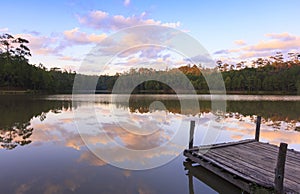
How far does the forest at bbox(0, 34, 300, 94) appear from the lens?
1918 inches

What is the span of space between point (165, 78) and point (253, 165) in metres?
41.7

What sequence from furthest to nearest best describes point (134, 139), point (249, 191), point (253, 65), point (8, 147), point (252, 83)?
point (253, 65) < point (252, 83) < point (134, 139) < point (8, 147) < point (249, 191)

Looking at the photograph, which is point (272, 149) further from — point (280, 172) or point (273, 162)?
point (280, 172)

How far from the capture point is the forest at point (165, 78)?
48.7 meters

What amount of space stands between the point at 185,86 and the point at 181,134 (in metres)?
48.7

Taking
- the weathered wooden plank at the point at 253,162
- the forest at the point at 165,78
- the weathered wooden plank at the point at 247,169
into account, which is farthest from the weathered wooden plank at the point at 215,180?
the forest at the point at 165,78

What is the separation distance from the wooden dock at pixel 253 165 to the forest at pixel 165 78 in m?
30.3

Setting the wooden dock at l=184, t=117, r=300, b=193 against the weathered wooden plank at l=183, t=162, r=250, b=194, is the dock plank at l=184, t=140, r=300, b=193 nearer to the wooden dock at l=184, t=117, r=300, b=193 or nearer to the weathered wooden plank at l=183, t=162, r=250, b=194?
the wooden dock at l=184, t=117, r=300, b=193

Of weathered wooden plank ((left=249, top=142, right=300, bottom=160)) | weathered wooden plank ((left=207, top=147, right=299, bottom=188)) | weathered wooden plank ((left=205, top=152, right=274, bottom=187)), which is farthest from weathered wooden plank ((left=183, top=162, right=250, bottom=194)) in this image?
weathered wooden plank ((left=249, top=142, right=300, bottom=160))

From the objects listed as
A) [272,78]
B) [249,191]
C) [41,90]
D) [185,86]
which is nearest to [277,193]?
[249,191]

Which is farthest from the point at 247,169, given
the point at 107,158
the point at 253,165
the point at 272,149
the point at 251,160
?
the point at 107,158

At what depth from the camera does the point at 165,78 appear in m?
46.8

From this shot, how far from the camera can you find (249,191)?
4375mm

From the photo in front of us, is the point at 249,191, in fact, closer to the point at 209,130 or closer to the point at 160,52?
the point at 209,130
